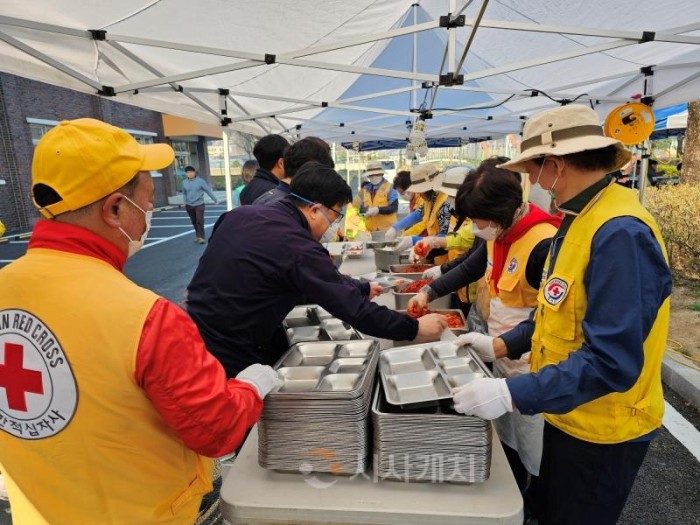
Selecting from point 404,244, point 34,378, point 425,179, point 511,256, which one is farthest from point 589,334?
point 425,179

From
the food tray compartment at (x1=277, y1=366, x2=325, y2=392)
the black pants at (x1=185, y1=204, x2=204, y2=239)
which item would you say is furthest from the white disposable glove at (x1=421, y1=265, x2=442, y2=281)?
the black pants at (x1=185, y1=204, x2=204, y2=239)

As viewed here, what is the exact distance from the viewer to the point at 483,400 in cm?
122

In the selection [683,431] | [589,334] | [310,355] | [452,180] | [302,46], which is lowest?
[683,431]

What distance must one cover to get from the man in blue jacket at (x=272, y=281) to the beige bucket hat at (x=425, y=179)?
2.54 metres

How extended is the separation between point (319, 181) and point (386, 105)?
912 cm

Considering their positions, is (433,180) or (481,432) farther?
(433,180)

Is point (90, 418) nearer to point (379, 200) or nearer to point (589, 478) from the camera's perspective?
point (589, 478)

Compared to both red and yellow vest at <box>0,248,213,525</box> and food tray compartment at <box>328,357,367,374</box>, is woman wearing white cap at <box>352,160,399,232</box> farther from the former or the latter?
red and yellow vest at <box>0,248,213,525</box>

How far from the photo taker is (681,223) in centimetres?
621

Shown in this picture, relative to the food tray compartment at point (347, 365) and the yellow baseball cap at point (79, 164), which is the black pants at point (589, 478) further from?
the yellow baseball cap at point (79, 164)

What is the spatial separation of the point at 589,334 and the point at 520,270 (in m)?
0.84

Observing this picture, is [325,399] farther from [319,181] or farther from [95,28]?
[95,28]

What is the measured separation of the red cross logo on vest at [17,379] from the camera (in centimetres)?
103

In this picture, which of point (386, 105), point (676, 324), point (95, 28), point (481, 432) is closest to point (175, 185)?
point (386, 105)
